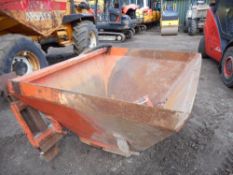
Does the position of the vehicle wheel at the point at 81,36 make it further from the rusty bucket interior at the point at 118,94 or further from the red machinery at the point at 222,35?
the red machinery at the point at 222,35

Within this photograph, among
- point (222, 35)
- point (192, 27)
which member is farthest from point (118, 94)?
point (192, 27)

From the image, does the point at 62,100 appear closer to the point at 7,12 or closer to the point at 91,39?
the point at 7,12

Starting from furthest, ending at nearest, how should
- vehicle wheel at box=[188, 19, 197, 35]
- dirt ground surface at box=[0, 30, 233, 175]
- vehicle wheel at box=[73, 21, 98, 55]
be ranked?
1. vehicle wheel at box=[188, 19, 197, 35]
2. vehicle wheel at box=[73, 21, 98, 55]
3. dirt ground surface at box=[0, 30, 233, 175]

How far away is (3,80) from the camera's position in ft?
5.53

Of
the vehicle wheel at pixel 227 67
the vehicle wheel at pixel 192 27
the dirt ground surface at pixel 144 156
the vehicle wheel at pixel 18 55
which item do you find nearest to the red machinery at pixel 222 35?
the vehicle wheel at pixel 227 67

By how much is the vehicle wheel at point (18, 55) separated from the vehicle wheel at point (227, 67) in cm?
287

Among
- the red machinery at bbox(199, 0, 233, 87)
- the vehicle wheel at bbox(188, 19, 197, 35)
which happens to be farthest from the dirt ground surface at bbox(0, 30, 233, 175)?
the vehicle wheel at bbox(188, 19, 197, 35)

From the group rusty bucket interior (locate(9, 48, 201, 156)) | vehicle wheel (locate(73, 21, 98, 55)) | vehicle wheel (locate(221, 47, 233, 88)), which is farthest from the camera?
vehicle wheel (locate(73, 21, 98, 55))

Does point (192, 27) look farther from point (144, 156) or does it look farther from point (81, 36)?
point (144, 156)

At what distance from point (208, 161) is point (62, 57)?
4.67 m

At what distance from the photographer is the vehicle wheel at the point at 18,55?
289 centimetres

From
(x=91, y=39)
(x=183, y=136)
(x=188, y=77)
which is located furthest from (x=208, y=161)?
(x=91, y=39)

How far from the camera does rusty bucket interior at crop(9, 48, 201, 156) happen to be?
129 cm

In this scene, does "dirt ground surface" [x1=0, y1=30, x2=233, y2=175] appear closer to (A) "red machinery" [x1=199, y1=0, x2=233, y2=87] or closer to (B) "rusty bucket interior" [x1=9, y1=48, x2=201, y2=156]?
(B) "rusty bucket interior" [x1=9, y1=48, x2=201, y2=156]
